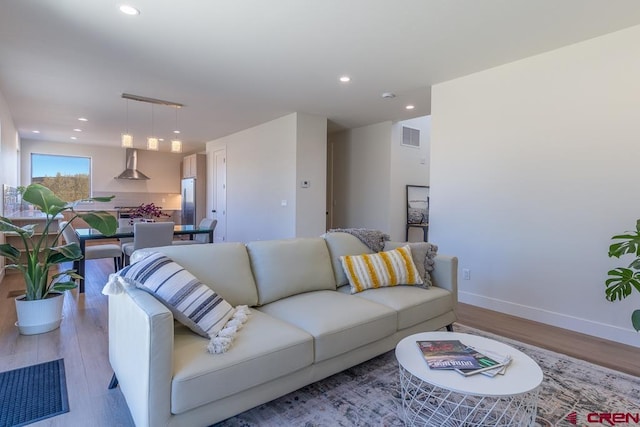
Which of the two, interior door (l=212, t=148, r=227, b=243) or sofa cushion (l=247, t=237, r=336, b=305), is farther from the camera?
interior door (l=212, t=148, r=227, b=243)

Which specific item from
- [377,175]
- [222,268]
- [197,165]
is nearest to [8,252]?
[222,268]

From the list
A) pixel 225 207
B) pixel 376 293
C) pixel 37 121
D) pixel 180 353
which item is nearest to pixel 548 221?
pixel 376 293

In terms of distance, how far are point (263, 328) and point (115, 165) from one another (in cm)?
915

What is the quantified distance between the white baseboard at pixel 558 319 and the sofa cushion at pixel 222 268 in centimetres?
262

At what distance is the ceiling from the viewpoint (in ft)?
8.02

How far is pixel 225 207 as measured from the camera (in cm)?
741

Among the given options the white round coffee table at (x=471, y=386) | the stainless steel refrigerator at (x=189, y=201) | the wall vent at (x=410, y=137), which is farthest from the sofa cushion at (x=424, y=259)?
the stainless steel refrigerator at (x=189, y=201)

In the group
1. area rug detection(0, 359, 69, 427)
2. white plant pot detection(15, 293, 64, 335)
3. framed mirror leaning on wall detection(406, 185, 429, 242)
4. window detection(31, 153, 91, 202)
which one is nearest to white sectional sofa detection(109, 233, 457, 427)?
area rug detection(0, 359, 69, 427)

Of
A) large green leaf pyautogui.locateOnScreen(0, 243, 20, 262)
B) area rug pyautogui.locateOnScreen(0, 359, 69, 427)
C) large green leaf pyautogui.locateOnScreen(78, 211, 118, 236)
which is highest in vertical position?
large green leaf pyautogui.locateOnScreen(78, 211, 118, 236)

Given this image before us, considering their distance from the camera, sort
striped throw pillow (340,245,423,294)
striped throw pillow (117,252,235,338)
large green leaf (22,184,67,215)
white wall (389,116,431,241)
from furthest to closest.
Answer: white wall (389,116,431,241) < large green leaf (22,184,67,215) < striped throw pillow (340,245,423,294) < striped throw pillow (117,252,235,338)

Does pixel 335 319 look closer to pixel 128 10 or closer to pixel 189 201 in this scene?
pixel 128 10

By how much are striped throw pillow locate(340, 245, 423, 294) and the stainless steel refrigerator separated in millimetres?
6495

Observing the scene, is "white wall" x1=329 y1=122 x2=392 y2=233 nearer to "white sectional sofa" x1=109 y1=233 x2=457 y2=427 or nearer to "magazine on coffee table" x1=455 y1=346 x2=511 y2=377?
"white sectional sofa" x1=109 y1=233 x2=457 y2=427

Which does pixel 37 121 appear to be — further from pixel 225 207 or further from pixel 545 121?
pixel 545 121
